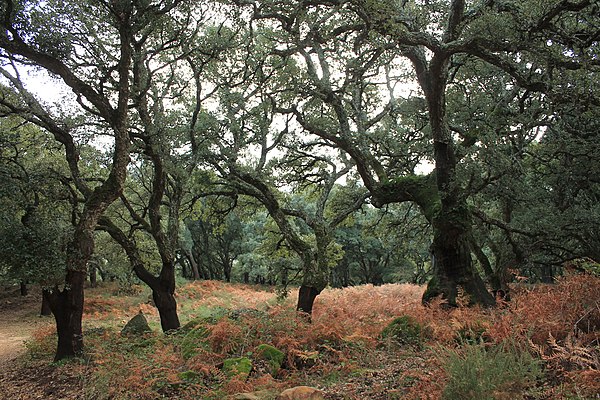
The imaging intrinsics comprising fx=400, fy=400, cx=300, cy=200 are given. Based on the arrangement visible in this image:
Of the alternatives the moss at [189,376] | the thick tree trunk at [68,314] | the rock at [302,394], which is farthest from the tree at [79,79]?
the rock at [302,394]

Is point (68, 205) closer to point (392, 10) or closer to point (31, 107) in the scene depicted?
point (31, 107)

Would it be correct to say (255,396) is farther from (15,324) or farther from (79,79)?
(15,324)

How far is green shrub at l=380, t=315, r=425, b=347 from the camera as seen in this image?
23.3ft

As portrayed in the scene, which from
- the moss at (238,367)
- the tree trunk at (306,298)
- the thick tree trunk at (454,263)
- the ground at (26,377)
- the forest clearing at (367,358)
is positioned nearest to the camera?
the forest clearing at (367,358)

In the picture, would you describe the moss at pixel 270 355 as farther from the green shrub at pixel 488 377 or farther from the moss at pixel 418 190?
the moss at pixel 418 190

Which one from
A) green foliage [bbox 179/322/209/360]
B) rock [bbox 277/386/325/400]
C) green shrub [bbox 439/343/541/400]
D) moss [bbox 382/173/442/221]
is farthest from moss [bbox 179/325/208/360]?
moss [bbox 382/173/442/221]

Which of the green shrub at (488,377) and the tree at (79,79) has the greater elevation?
the tree at (79,79)

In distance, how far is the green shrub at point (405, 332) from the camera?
7.11m

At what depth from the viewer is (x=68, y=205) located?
40.5ft

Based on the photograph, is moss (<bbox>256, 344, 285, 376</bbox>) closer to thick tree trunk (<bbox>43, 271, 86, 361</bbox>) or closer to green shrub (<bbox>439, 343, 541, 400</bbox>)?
green shrub (<bbox>439, 343, 541, 400</bbox>)

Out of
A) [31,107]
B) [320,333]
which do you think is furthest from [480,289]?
[31,107]

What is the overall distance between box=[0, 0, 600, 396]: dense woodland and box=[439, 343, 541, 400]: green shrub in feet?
13.1

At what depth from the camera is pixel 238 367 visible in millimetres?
6480

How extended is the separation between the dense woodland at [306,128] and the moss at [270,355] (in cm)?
173
